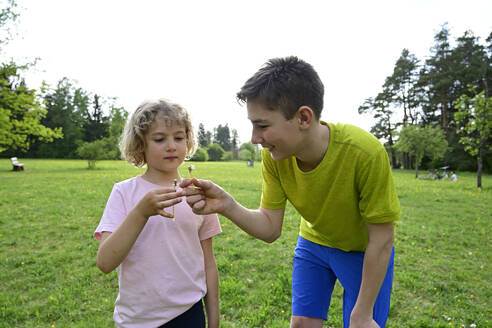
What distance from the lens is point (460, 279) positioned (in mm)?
4680

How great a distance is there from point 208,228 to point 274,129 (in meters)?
0.76

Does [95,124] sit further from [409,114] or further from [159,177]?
[159,177]

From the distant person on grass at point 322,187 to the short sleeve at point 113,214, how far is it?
1.18 feet

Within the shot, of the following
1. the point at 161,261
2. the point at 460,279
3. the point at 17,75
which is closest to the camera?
the point at 161,261

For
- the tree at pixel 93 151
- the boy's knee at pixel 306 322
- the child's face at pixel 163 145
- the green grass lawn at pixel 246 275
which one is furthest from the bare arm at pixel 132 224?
the tree at pixel 93 151

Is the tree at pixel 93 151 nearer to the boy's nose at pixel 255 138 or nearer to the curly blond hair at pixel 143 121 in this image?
the curly blond hair at pixel 143 121

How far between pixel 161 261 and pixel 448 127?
42.4 metres

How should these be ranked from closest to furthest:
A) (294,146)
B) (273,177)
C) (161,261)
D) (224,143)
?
(161,261) < (294,146) < (273,177) < (224,143)

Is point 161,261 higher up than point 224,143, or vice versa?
point 224,143

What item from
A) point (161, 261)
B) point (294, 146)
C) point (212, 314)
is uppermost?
point (294, 146)

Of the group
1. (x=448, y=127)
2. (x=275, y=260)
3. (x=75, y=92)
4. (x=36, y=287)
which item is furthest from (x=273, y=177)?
(x=75, y=92)

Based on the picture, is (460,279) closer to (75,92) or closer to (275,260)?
(275,260)

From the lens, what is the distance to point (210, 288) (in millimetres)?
1875

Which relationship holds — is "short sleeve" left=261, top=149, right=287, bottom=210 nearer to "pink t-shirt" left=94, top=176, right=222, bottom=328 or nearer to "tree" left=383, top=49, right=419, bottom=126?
"pink t-shirt" left=94, top=176, right=222, bottom=328
